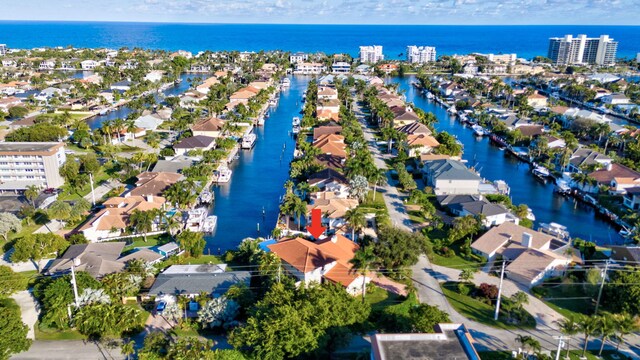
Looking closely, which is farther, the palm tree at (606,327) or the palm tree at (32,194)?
the palm tree at (32,194)

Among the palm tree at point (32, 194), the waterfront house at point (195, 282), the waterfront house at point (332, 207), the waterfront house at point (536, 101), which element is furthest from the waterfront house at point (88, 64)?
the waterfront house at point (195, 282)

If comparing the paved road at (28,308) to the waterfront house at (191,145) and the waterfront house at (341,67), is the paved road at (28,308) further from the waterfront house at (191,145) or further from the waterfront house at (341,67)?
the waterfront house at (341,67)

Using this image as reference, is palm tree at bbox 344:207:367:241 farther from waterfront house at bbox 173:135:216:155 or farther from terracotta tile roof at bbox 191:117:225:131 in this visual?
terracotta tile roof at bbox 191:117:225:131

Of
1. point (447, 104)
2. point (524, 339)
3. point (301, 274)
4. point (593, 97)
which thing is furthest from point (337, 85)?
point (524, 339)

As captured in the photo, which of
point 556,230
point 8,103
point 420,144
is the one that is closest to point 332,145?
point 420,144

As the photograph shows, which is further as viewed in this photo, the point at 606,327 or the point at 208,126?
the point at 208,126

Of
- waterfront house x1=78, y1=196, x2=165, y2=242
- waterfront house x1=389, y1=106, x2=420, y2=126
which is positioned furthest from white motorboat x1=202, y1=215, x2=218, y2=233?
waterfront house x1=389, y1=106, x2=420, y2=126

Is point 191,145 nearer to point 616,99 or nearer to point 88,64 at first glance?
point 616,99
